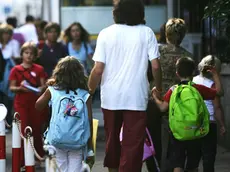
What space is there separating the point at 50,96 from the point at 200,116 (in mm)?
1468

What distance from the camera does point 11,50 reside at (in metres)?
16.0

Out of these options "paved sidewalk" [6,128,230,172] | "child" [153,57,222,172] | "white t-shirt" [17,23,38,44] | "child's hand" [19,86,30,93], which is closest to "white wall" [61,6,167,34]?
"paved sidewalk" [6,128,230,172]

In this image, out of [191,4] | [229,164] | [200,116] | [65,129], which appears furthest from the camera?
[191,4]

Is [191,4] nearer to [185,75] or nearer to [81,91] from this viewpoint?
[185,75]

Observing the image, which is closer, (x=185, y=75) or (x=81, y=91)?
(x=81, y=91)

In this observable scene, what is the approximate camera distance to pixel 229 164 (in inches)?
443

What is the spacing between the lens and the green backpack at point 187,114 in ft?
27.2

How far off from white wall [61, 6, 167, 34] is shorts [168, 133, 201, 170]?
6.17 m

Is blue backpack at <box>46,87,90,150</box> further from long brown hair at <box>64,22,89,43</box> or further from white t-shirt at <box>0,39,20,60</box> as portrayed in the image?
white t-shirt at <box>0,39,20,60</box>

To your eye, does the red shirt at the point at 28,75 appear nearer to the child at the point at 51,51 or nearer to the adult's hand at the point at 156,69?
the child at the point at 51,51

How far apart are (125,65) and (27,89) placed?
291cm

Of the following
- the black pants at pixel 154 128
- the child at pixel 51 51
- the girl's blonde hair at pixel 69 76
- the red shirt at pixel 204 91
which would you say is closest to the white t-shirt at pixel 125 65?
the girl's blonde hair at pixel 69 76

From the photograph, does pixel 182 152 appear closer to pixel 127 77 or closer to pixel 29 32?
pixel 127 77

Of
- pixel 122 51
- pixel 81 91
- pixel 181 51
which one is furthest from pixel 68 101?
pixel 181 51
